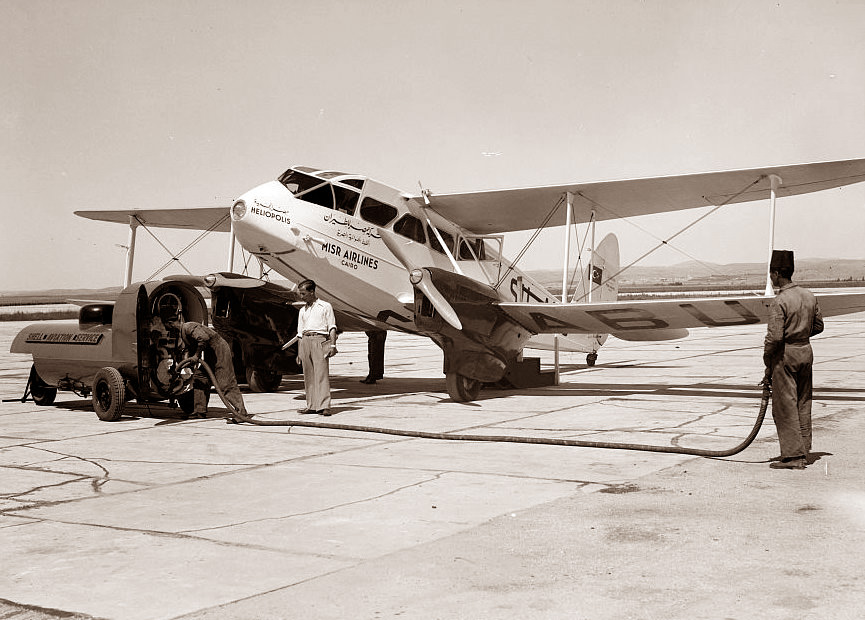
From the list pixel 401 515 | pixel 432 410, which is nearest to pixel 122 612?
pixel 401 515

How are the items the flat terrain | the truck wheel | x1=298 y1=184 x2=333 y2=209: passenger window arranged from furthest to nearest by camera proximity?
x1=298 y1=184 x2=333 y2=209: passenger window → the truck wheel → the flat terrain

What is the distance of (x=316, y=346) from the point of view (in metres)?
13.0

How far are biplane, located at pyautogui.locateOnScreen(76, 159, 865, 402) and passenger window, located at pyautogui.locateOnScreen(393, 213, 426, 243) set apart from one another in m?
0.02

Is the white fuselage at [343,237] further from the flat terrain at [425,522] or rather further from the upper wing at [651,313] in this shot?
the flat terrain at [425,522]

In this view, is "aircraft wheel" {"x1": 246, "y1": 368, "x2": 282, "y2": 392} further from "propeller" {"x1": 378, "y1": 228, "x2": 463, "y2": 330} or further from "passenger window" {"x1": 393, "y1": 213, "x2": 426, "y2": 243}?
"propeller" {"x1": 378, "y1": 228, "x2": 463, "y2": 330}

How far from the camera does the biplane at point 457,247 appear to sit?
14562 mm

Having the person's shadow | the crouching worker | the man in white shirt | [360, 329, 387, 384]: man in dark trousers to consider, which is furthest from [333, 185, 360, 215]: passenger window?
the person's shadow

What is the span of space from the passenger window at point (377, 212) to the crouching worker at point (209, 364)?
3784mm

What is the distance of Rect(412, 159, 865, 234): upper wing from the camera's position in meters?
14.8

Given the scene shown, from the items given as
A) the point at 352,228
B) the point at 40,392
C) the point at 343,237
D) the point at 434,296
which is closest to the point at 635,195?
the point at 434,296

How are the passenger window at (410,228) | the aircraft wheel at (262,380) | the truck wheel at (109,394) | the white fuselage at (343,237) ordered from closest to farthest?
1. the truck wheel at (109,394)
2. the white fuselage at (343,237)
3. the passenger window at (410,228)
4. the aircraft wheel at (262,380)

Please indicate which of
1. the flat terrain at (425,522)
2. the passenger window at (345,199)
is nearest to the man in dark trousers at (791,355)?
the flat terrain at (425,522)

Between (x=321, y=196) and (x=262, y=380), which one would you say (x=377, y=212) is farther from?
(x=262, y=380)

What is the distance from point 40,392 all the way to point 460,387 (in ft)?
23.2
